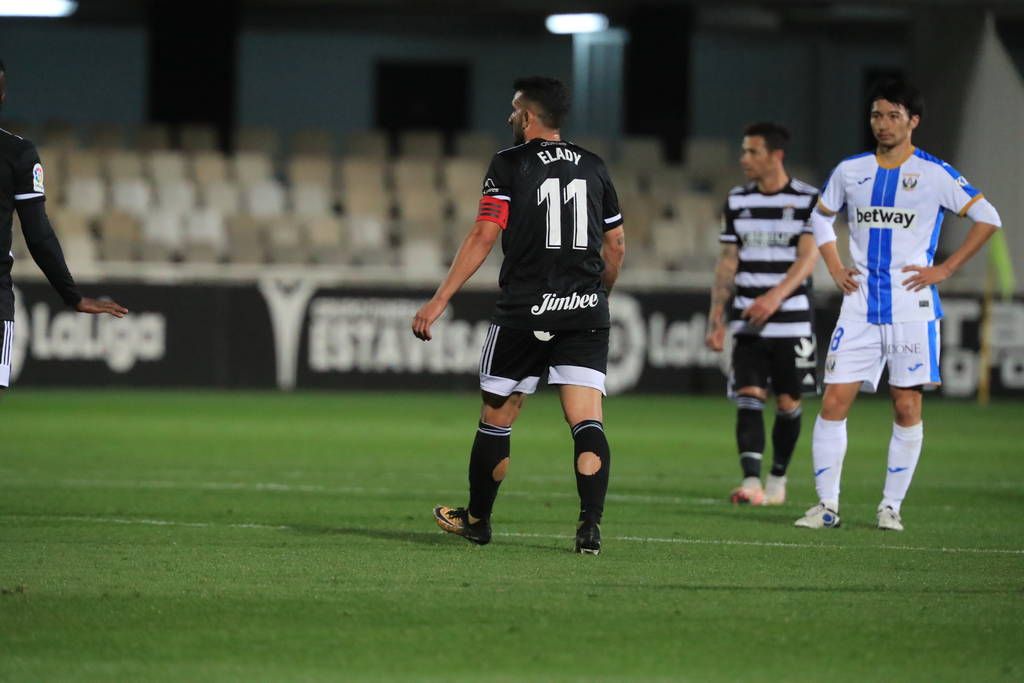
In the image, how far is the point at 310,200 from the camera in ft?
74.6

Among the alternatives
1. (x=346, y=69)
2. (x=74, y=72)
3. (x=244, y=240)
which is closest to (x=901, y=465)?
(x=244, y=240)

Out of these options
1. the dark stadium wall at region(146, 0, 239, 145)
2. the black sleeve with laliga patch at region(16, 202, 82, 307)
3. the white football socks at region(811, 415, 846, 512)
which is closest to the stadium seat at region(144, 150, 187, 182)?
the dark stadium wall at region(146, 0, 239, 145)

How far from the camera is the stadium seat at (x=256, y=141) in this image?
24078mm

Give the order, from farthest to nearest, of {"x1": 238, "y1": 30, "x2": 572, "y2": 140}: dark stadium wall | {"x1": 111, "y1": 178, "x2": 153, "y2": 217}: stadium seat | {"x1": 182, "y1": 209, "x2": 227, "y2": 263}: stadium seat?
{"x1": 238, "y1": 30, "x2": 572, "y2": 140}: dark stadium wall → {"x1": 111, "y1": 178, "x2": 153, "y2": 217}: stadium seat → {"x1": 182, "y1": 209, "x2": 227, "y2": 263}: stadium seat

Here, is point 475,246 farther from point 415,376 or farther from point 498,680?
point 415,376

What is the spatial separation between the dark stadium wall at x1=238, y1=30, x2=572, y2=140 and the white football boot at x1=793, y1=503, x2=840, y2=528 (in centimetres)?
2023

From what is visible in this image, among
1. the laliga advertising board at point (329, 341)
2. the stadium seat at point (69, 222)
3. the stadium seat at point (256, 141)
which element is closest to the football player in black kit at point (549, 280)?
the laliga advertising board at point (329, 341)

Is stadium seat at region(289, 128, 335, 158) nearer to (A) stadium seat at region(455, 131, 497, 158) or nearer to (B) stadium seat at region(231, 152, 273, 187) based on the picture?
(B) stadium seat at region(231, 152, 273, 187)

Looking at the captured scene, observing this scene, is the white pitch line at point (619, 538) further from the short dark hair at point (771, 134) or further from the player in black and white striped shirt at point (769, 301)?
the short dark hair at point (771, 134)

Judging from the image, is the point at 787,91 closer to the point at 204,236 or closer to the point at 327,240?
the point at 327,240

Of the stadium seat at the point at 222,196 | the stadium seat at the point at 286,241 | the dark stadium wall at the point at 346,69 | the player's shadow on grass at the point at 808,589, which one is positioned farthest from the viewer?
the dark stadium wall at the point at 346,69

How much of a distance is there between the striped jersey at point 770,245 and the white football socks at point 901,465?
5.03ft

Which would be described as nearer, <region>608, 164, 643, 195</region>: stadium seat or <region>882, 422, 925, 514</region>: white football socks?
<region>882, 422, 925, 514</region>: white football socks

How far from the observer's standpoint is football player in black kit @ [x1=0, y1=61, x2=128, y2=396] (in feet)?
21.7
